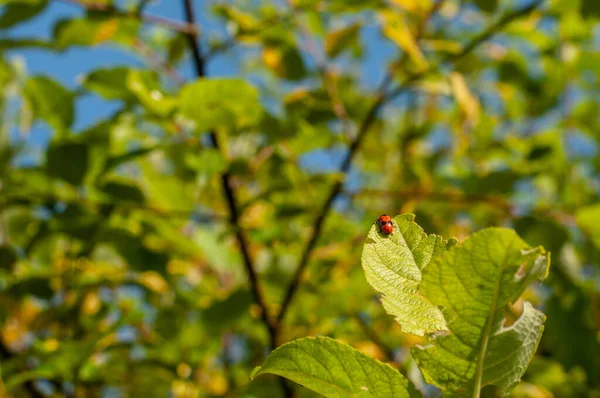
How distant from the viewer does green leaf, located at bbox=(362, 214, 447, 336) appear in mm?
353

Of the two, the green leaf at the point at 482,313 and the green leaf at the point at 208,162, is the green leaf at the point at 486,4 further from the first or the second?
the green leaf at the point at 482,313

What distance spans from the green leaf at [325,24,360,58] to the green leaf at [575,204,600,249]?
19.6 inches

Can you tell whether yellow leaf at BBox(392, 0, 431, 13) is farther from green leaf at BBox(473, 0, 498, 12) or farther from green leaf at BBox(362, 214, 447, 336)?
green leaf at BBox(362, 214, 447, 336)

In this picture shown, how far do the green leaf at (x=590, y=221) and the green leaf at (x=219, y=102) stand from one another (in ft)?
1.74

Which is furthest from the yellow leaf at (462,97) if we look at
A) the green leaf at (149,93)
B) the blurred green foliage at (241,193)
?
the green leaf at (149,93)

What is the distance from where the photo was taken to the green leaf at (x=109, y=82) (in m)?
0.93

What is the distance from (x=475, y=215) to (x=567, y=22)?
1.57ft

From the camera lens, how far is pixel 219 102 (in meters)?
0.86

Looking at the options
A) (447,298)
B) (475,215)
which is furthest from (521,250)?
(475,215)

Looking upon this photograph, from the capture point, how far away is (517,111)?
62.7 inches

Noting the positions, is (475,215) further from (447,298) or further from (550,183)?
(447,298)

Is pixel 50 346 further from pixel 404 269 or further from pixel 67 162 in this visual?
pixel 404 269

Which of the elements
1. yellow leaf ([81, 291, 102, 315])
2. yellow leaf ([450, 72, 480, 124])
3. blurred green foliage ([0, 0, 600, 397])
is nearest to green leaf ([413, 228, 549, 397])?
blurred green foliage ([0, 0, 600, 397])

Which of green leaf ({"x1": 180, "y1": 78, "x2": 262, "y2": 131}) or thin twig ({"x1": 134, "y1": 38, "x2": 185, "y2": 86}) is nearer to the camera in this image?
green leaf ({"x1": 180, "y1": 78, "x2": 262, "y2": 131})
